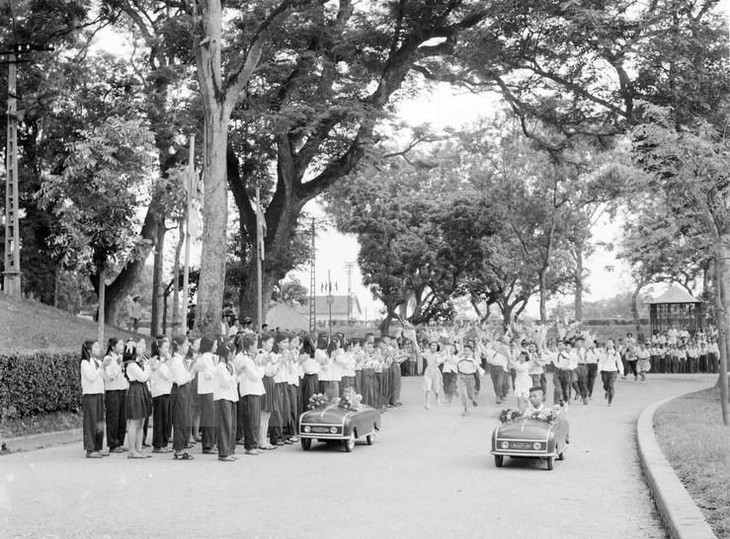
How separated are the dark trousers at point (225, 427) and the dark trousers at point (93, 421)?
6.76ft

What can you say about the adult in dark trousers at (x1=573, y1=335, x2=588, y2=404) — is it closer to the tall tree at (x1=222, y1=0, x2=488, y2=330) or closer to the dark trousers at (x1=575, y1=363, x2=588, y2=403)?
the dark trousers at (x1=575, y1=363, x2=588, y2=403)

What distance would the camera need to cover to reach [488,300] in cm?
5334

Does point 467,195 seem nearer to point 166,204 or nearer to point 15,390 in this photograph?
point 166,204

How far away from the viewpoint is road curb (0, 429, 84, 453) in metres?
15.8

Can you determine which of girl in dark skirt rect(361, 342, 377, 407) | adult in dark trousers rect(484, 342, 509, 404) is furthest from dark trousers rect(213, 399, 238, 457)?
adult in dark trousers rect(484, 342, 509, 404)

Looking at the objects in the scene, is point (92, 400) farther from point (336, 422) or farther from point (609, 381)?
point (609, 381)

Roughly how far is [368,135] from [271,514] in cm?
2282

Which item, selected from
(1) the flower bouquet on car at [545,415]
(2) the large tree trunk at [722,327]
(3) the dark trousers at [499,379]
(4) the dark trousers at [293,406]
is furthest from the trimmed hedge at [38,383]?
(2) the large tree trunk at [722,327]

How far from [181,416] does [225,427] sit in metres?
0.85

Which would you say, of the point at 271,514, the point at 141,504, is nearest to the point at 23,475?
the point at 141,504

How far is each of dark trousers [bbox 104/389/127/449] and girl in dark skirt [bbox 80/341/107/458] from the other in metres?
0.35

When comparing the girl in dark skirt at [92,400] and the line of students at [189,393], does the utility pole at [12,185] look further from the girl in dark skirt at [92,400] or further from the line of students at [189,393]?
the girl in dark skirt at [92,400]

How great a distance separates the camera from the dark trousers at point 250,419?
606 inches

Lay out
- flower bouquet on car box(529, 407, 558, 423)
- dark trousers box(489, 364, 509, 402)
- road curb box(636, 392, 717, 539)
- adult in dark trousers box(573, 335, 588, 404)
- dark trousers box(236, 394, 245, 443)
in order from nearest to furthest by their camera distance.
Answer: road curb box(636, 392, 717, 539)
flower bouquet on car box(529, 407, 558, 423)
dark trousers box(236, 394, 245, 443)
adult in dark trousers box(573, 335, 588, 404)
dark trousers box(489, 364, 509, 402)
